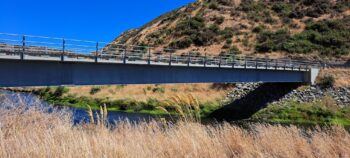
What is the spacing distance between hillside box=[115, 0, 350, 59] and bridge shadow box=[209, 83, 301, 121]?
19.4 meters

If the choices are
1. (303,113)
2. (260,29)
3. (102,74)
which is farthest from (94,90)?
(260,29)

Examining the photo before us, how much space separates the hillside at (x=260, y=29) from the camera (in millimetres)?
70188

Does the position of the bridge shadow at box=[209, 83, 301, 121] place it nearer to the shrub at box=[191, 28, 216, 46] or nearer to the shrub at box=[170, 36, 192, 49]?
the shrub at box=[191, 28, 216, 46]

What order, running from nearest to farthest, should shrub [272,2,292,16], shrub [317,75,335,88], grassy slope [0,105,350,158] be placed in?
grassy slope [0,105,350,158]
shrub [317,75,335,88]
shrub [272,2,292,16]

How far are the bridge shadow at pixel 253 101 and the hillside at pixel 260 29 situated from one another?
19419 mm

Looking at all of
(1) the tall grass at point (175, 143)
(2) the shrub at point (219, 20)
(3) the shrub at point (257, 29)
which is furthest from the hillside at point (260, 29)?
(1) the tall grass at point (175, 143)

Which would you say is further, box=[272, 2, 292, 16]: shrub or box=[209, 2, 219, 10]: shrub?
box=[209, 2, 219, 10]: shrub

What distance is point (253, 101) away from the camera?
47.9 metres

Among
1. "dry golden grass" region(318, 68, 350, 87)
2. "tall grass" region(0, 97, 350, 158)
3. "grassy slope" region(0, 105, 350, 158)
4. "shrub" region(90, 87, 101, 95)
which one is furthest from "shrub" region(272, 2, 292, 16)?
"grassy slope" region(0, 105, 350, 158)

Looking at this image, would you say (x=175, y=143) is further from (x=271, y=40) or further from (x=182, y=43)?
(x=182, y=43)

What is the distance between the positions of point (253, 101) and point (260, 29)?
115ft

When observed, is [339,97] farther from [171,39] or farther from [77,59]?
[171,39]

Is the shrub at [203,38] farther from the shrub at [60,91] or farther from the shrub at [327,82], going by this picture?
the shrub at [327,82]

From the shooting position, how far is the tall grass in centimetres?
668
